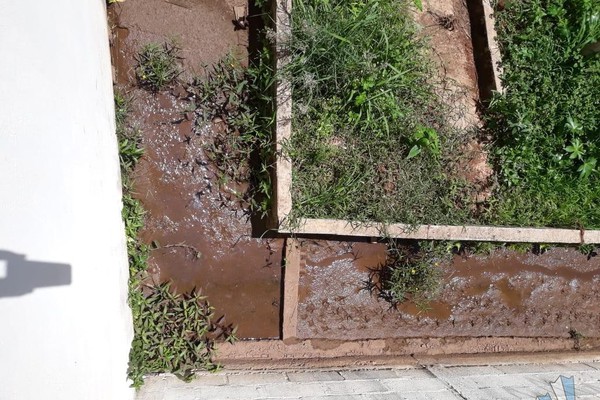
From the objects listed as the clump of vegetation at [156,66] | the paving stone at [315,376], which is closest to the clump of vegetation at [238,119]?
the clump of vegetation at [156,66]

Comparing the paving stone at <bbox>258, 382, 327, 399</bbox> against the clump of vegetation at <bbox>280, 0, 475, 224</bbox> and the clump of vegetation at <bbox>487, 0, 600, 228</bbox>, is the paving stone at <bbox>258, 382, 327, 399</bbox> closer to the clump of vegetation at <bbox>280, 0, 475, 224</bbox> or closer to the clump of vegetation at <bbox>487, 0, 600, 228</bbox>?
the clump of vegetation at <bbox>280, 0, 475, 224</bbox>

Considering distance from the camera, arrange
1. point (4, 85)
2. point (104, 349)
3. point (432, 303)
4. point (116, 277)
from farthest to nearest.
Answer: point (432, 303) < point (116, 277) < point (104, 349) < point (4, 85)

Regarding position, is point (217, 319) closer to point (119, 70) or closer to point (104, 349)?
point (104, 349)

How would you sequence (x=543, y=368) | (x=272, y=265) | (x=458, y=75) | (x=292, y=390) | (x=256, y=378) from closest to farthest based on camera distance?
(x=292, y=390) < (x=256, y=378) < (x=272, y=265) < (x=543, y=368) < (x=458, y=75)

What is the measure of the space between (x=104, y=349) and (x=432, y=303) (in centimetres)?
260

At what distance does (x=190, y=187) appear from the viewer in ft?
12.9

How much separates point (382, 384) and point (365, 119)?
1907mm

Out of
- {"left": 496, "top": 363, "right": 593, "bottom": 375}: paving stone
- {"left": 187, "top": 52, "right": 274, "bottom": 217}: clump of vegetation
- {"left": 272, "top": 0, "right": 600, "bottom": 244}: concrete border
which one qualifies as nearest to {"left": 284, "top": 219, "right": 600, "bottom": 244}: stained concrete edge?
{"left": 272, "top": 0, "right": 600, "bottom": 244}: concrete border

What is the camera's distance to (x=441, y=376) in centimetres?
398

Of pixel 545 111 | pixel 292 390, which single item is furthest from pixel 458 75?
pixel 292 390

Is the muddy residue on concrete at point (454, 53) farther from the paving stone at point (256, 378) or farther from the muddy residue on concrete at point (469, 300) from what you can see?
A: the paving stone at point (256, 378)

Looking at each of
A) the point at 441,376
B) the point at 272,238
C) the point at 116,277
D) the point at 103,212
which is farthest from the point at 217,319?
the point at 441,376

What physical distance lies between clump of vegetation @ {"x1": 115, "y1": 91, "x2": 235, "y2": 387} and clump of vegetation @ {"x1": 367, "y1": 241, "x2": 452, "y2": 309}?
1382 mm

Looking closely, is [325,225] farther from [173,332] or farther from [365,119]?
[173,332]
